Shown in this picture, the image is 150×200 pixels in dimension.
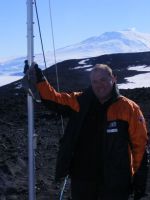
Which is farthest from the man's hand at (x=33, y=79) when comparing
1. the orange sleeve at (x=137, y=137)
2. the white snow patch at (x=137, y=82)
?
the white snow patch at (x=137, y=82)

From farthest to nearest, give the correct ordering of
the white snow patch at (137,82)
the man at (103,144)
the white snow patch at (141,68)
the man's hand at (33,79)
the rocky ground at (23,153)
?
the white snow patch at (141,68), the white snow patch at (137,82), the rocky ground at (23,153), the man's hand at (33,79), the man at (103,144)

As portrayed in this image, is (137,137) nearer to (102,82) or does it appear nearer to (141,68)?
(102,82)

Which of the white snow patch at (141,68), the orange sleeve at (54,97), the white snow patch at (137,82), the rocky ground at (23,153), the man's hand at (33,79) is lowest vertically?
the rocky ground at (23,153)

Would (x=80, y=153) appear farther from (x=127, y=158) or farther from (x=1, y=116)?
(x=1, y=116)

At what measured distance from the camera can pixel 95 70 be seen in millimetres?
4508

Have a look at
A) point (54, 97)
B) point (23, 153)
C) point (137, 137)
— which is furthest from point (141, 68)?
point (137, 137)

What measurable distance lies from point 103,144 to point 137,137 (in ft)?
0.91

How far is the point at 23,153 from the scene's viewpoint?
438 inches

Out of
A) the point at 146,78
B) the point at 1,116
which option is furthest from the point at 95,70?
the point at 146,78

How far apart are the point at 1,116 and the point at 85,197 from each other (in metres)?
15.3

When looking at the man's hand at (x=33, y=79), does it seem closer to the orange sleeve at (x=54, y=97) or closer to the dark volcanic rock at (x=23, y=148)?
the orange sleeve at (x=54, y=97)

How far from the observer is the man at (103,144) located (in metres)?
4.42

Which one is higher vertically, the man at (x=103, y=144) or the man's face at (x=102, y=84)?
the man's face at (x=102, y=84)

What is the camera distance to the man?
14.5 ft
